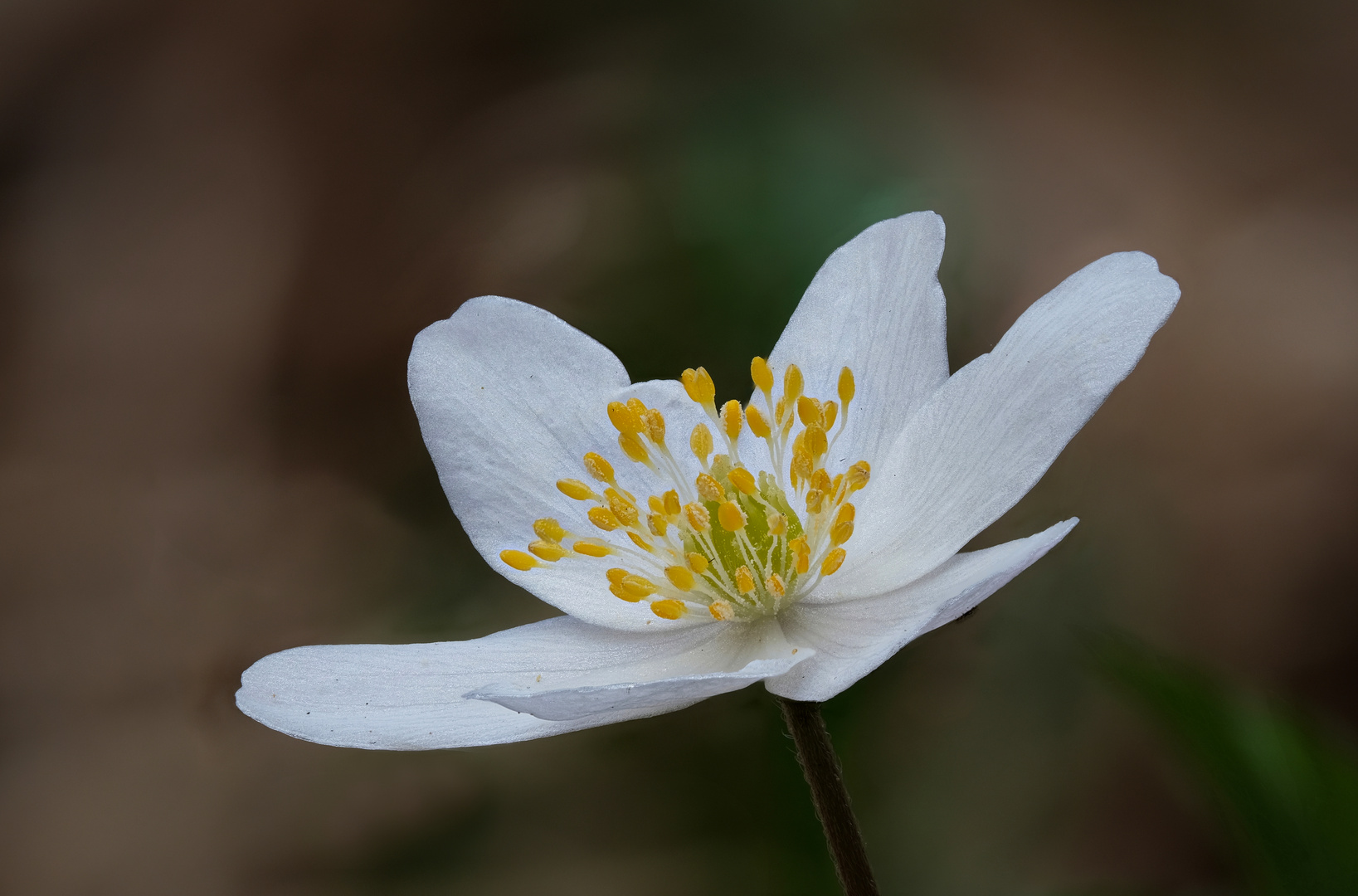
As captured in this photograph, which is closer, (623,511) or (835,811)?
(835,811)

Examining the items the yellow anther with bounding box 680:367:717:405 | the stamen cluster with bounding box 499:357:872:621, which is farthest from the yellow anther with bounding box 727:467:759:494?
the yellow anther with bounding box 680:367:717:405

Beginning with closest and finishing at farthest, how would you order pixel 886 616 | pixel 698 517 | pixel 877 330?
pixel 886 616
pixel 698 517
pixel 877 330

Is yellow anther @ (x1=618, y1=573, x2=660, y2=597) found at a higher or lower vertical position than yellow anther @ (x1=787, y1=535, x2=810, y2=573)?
higher

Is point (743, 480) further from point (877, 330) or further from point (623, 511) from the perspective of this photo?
point (877, 330)

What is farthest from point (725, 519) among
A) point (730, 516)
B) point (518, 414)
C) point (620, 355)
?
point (620, 355)

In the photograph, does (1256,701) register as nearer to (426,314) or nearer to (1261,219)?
(1261,219)

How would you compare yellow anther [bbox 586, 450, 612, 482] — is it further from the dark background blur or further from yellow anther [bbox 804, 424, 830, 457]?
the dark background blur
